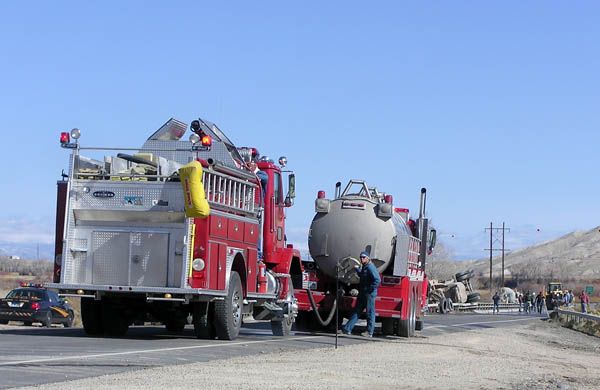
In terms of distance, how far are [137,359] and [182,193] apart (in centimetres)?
416

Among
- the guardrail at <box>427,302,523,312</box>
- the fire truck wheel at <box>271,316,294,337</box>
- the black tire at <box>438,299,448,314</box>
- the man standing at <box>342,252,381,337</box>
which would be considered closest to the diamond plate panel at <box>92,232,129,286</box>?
the fire truck wheel at <box>271,316,294,337</box>

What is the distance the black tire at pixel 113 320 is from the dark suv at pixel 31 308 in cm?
1204

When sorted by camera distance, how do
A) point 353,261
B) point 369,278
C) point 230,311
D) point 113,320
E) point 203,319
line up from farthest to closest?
point 353,261 → point 369,278 → point 113,320 → point 203,319 → point 230,311

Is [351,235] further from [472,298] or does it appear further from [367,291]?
[472,298]

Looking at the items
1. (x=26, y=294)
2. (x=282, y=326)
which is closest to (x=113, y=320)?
(x=282, y=326)

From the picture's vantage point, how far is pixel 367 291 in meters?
23.8

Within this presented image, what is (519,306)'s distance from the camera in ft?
289

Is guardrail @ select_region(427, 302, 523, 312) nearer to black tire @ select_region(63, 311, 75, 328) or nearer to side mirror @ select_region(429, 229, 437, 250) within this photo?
black tire @ select_region(63, 311, 75, 328)

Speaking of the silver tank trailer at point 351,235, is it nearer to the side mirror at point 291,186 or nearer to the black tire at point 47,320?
the side mirror at point 291,186

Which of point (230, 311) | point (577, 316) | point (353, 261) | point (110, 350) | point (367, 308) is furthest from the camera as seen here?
point (577, 316)

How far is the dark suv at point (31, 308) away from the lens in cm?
3264

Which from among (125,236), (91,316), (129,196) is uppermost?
(129,196)

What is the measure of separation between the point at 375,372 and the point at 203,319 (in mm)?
6142

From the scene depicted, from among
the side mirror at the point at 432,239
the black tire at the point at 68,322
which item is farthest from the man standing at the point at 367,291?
the black tire at the point at 68,322
